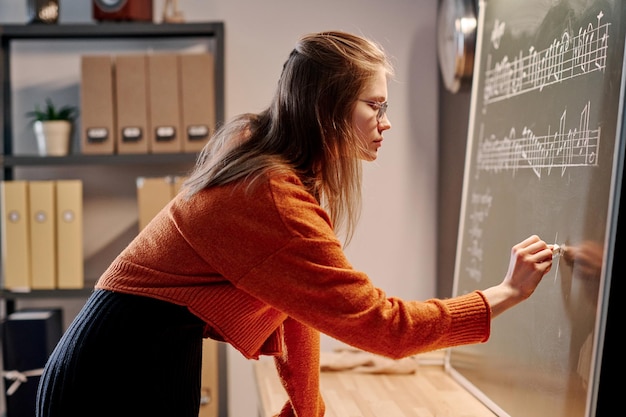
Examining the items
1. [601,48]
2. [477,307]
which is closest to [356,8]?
[601,48]

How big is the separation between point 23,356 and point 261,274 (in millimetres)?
1739

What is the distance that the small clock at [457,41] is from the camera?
238 cm

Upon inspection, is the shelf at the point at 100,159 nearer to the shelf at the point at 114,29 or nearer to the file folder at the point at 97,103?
the file folder at the point at 97,103

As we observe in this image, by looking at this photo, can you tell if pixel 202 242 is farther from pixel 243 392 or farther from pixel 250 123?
pixel 243 392

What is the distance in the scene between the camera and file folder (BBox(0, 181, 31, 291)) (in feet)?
9.00

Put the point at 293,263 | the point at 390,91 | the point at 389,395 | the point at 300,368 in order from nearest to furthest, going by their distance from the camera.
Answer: the point at 293,263, the point at 300,368, the point at 389,395, the point at 390,91

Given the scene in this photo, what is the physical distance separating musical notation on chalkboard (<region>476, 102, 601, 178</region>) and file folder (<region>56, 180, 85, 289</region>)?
1.40 meters

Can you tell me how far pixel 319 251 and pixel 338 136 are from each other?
224 millimetres

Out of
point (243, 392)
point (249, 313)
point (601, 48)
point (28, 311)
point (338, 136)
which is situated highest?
point (601, 48)

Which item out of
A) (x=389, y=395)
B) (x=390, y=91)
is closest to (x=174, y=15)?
(x=390, y=91)

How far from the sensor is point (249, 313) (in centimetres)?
130

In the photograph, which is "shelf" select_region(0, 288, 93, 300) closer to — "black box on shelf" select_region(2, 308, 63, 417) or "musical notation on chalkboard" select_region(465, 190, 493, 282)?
"black box on shelf" select_region(2, 308, 63, 417)

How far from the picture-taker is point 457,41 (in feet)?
7.95

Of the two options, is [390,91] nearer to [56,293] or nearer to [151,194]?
[151,194]
